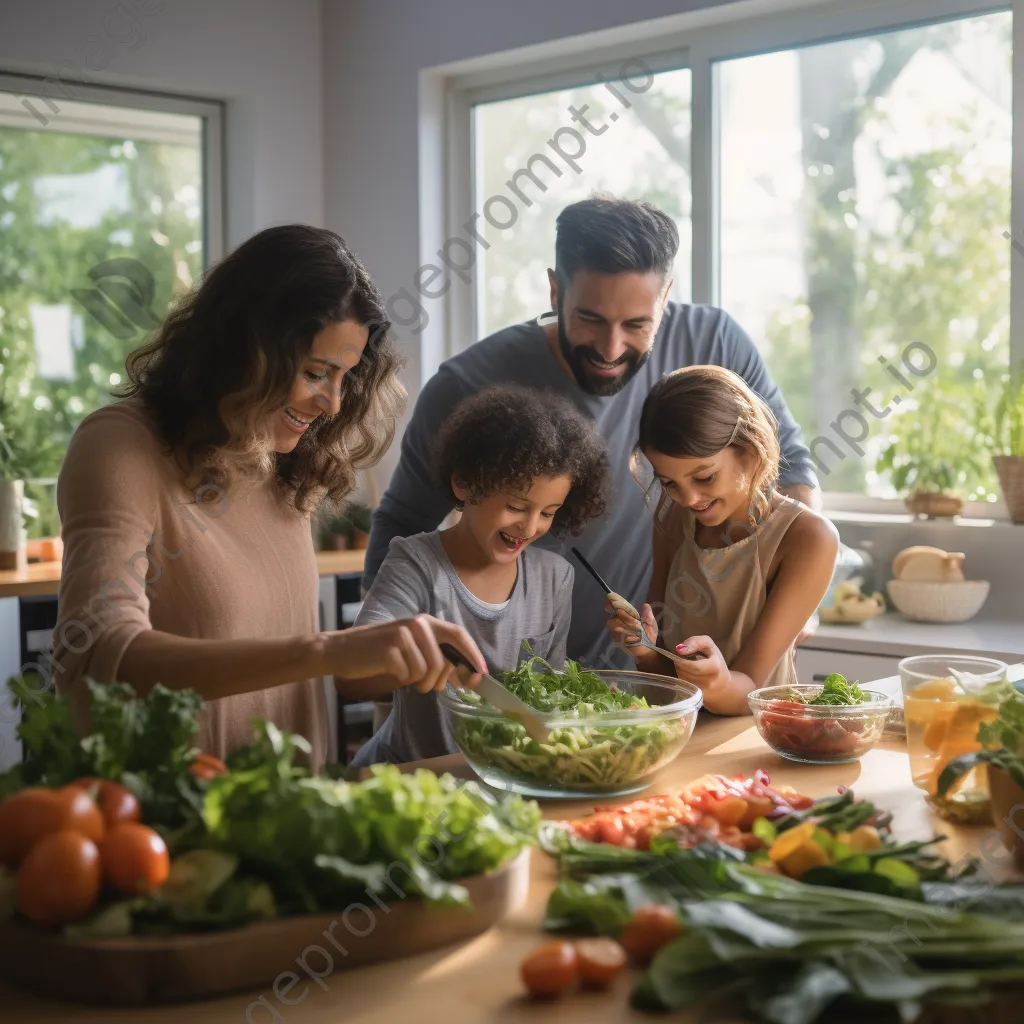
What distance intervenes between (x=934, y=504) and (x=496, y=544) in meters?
1.69

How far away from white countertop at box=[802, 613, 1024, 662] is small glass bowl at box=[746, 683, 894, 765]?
121cm

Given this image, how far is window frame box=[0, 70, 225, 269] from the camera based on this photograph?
405cm

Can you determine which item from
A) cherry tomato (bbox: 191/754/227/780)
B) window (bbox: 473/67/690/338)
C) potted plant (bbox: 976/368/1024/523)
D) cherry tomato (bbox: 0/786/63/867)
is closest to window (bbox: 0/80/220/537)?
window (bbox: 473/67/690/338)

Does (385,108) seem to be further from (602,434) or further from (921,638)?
(921,638)

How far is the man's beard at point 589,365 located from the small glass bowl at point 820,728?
81 cm

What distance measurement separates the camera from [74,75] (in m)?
3.97

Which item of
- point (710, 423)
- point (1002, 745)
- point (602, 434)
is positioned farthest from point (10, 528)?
point (1002, 745)

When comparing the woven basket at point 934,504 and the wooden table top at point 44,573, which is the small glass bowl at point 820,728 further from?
the woven basket at point 934,504

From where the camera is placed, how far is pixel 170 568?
170 cm

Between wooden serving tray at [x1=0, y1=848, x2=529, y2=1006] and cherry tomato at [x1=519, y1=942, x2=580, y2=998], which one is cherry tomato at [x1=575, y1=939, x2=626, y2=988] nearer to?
cherry tomato at [x1=519, y1=942, x2=580, y2=998]

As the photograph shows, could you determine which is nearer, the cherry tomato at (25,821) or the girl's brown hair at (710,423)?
the cherry tomato at (25,821)

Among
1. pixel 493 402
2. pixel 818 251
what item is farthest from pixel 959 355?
pixel 493 402

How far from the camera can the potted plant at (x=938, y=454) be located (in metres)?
3.32

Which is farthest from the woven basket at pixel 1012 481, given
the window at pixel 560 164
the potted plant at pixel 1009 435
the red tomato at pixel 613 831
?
the red tomato at pixel 613 831
